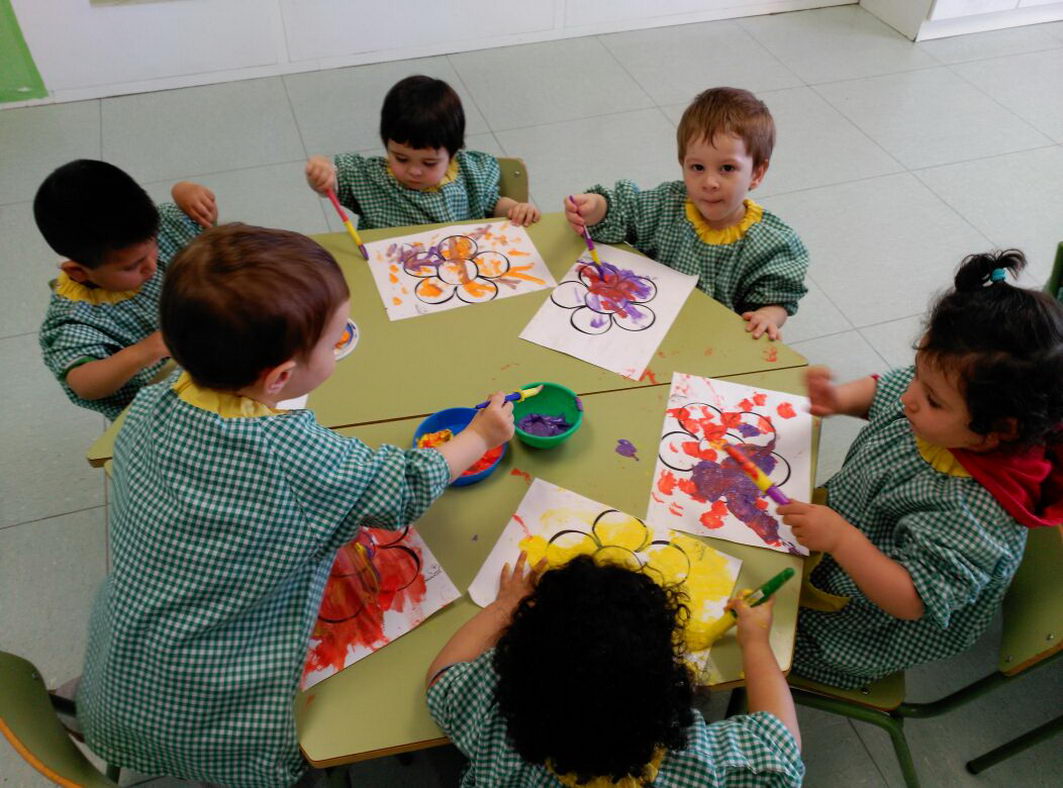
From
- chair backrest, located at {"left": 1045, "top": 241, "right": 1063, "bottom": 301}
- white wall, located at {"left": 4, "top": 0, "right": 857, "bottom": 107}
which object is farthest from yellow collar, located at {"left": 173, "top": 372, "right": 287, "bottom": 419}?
white wall, located at {"left": 4, "top": 0, "right": 857, "bottom": 107}

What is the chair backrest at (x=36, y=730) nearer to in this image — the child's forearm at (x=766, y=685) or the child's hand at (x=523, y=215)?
the child's forearm at (x=766, y=685)

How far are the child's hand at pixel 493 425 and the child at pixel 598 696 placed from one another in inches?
9.5

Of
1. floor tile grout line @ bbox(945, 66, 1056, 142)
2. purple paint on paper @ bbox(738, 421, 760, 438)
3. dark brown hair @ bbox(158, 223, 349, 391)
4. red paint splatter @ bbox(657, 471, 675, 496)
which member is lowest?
floor tile grout line @ bbox(945, 66, 1056, 142)

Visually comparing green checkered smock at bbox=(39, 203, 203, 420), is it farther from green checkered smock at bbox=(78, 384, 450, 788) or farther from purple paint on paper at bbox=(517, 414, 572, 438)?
purple paint on paper at bbox=(517, 414, 572, 438)

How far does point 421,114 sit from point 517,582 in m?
1.07

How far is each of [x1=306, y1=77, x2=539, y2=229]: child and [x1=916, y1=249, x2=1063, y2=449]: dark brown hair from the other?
90cm

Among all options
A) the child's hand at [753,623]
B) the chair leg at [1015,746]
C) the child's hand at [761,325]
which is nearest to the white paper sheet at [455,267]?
the child's hand at [761,325]

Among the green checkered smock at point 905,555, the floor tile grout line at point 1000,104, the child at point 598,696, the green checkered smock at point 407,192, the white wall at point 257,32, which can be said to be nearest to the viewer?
the child at point 598,696

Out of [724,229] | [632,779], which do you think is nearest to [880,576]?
[632,779]

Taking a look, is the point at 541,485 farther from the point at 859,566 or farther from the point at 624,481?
the point at 859,566

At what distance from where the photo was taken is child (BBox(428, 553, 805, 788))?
0.80 metres

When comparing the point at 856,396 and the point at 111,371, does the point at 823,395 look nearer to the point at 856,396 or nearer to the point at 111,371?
the point at 856,396

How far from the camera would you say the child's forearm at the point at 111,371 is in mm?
1328

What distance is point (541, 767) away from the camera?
87 cm
